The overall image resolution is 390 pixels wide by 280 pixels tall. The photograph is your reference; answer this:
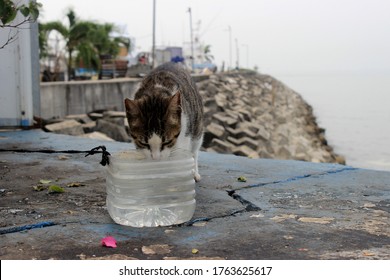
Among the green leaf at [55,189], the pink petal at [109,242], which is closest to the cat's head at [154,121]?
the pink petal at [109,242]

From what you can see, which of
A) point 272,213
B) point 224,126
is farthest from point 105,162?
point 224,126

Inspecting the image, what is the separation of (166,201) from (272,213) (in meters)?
0.66

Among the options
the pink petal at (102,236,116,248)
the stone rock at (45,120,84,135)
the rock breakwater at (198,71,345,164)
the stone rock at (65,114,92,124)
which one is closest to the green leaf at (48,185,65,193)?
the pink petal at (102,236,116,248)

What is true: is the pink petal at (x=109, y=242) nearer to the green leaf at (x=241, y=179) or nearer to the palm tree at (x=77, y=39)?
the green leaf at (x=241, y=179)

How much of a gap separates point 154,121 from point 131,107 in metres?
0.16

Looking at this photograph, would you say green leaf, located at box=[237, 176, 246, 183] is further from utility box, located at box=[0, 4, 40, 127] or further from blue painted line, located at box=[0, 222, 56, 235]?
utility box, located at box=[0, 4, 40, 127]

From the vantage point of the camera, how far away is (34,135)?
6738 mm

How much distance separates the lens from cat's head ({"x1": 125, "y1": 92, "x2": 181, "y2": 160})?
10.5ft

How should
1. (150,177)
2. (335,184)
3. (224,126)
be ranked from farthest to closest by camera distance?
(224,126) < (335,184) < (150,177)

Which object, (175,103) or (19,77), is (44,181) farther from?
(19,77)

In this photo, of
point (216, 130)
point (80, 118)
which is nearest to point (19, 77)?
point (80, 118)

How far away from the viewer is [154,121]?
10.5 feet

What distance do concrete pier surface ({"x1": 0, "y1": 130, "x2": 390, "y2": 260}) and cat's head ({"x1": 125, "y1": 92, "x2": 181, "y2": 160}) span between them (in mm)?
446

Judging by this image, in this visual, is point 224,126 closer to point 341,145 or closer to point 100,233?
point 341,145
